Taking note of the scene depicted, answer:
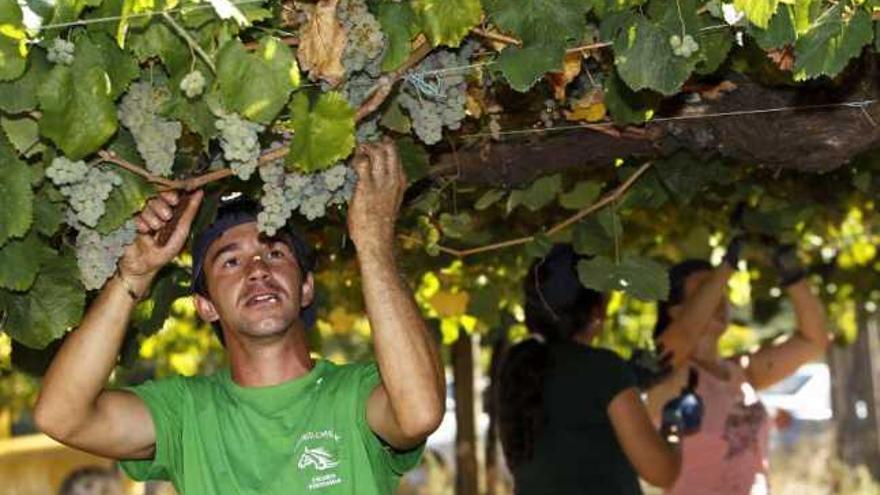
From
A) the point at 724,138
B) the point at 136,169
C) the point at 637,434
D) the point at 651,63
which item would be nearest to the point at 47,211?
the point at 136,169

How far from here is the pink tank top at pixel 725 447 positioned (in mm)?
5844

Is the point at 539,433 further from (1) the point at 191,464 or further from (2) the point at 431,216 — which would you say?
(1) the point at 191,464

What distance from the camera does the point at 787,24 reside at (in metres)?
2.84

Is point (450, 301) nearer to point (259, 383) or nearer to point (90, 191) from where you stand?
point (259, 383)

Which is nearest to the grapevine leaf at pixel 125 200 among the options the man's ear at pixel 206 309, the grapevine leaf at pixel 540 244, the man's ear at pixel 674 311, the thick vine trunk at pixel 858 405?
the man's ear at pixel 206 309

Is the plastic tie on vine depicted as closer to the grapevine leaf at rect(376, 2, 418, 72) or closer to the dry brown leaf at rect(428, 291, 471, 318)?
the grapevine leaf at rect(376, 2, 418, 72)

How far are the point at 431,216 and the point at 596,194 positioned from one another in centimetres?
42

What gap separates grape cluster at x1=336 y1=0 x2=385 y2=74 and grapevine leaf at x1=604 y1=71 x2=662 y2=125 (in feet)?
2.22

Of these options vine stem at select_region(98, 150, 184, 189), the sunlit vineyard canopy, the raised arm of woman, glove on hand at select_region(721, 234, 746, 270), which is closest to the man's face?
the sunlit vineyard canopy

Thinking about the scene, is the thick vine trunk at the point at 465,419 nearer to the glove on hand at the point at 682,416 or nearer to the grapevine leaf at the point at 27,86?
the glove on hand at the point at 682,416

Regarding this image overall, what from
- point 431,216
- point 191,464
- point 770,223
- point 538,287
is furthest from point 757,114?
point 770,223

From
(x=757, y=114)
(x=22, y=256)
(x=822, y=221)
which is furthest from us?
(x=822, y=221)

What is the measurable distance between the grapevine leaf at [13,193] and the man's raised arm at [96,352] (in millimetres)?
527

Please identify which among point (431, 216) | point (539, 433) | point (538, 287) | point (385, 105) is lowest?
point (539, 433)
